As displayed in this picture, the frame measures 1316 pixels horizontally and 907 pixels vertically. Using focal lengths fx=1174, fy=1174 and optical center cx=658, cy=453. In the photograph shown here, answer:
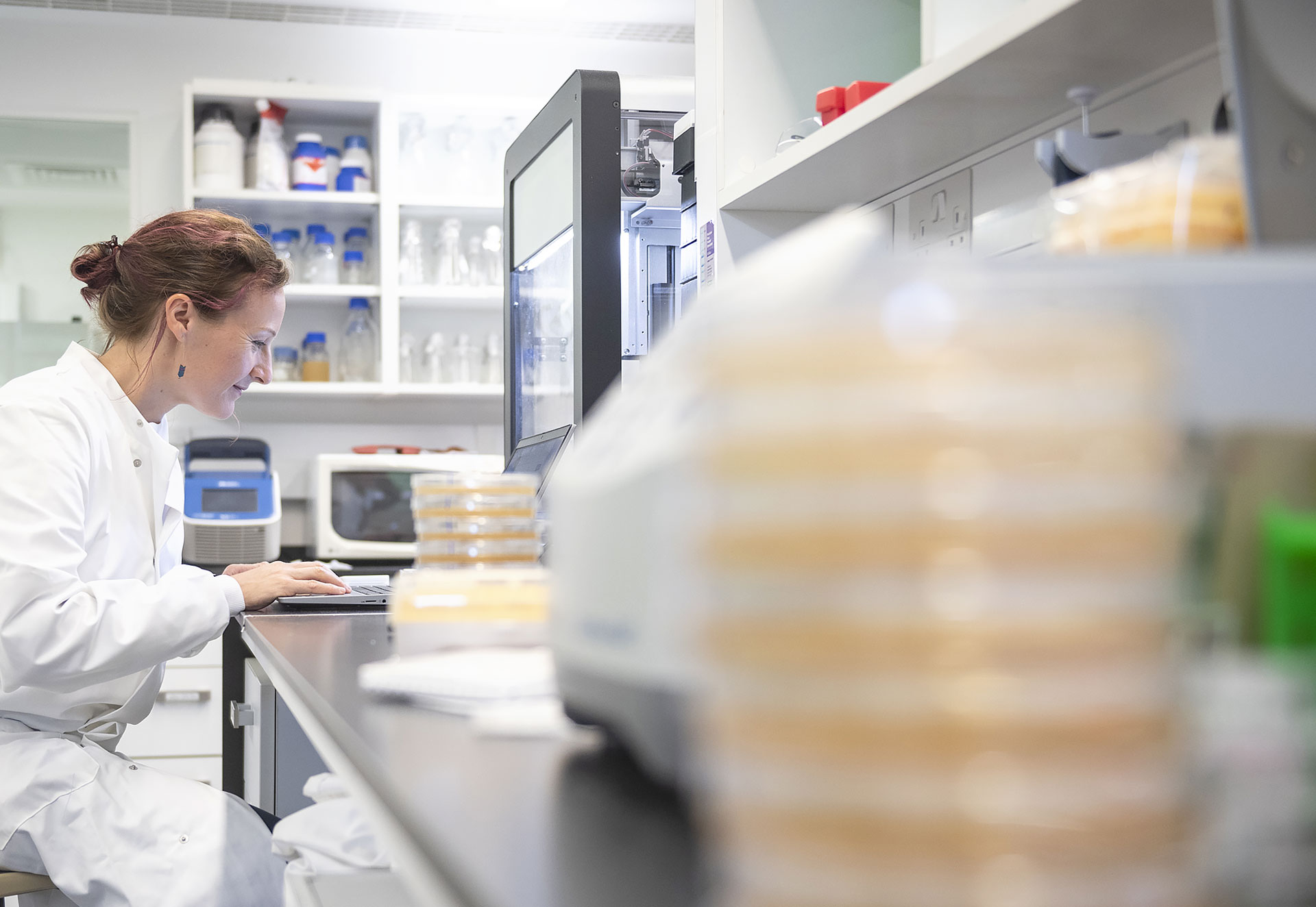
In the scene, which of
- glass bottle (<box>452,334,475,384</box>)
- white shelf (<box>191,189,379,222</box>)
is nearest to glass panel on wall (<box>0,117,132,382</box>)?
white shelf (<box>191,189,379,222</box>)

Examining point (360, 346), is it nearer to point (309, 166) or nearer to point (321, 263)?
point (321, 263)

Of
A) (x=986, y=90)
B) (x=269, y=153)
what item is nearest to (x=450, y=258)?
(x=269, y=153)

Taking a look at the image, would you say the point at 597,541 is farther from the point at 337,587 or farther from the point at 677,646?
the point at 337,587

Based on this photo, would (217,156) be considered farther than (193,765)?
Yes

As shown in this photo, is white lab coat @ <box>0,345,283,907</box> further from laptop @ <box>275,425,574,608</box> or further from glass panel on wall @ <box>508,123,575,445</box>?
glass panel on wall @ <box>508,123,575,445</box>

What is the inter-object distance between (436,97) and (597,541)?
11.6 feet

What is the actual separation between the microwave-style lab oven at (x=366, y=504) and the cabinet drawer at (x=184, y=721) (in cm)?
66

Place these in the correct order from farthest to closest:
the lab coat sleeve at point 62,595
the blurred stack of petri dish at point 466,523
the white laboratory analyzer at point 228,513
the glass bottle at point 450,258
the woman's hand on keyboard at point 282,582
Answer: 1. the glass bottle at point 450,258
2. the white laboratory analyzer at point 228,513
3. the woman's hand on keyboard at point 282,582
4. the lab coat sleeve at point 62,595
5. the blurred stack of petri dish at point 466,523

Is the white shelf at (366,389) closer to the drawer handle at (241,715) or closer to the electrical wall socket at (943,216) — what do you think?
the drawer handle at (241,715)

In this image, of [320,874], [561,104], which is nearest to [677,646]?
[320,874]

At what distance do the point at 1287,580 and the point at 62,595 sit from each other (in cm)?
142

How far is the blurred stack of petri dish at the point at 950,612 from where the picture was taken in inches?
9.2

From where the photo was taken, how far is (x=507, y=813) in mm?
448

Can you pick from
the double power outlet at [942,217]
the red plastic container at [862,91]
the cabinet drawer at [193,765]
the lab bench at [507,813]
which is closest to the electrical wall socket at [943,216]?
the double power outlet at [942,217]
